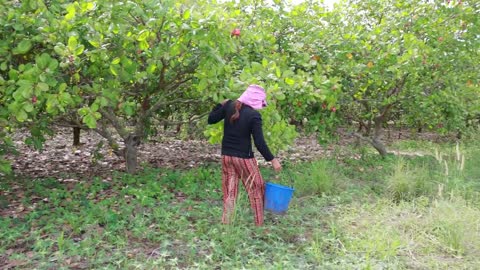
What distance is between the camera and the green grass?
361 cm

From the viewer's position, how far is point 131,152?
654cm

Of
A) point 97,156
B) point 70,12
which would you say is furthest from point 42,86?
point 97,156

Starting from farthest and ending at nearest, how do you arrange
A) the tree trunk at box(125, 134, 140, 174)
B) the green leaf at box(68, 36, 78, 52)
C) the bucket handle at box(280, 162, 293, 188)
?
the tree trunk at box(125, 134, 140, 174) < the bucket handle at box(280, 162, 293, 188) < the green leaf at box(68, 36, 78, 52)

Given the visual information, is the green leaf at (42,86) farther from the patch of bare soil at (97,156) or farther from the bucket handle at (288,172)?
the bucket handle at (288,172)

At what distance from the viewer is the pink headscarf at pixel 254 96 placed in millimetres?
4051

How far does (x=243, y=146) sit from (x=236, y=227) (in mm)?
756

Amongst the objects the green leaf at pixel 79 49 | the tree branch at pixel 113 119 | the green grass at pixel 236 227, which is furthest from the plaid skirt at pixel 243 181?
the tree branch at pixel 113 119

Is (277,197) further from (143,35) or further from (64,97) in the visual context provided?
(64,97)

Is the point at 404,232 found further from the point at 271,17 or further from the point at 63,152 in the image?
the point at 63,152

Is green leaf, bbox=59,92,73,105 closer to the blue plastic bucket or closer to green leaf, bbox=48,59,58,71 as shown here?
green leaf, bbox=48,59,58,71

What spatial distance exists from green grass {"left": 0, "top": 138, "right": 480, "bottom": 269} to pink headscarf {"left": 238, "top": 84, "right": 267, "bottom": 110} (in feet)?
3.74

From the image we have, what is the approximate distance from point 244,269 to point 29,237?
6.77 feet

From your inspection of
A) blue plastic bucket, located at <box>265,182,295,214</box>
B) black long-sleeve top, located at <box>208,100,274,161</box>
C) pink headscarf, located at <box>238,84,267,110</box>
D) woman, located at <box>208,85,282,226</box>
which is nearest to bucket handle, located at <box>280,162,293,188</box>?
blue plastic bucket, located at <box>265,182,295,214</box>

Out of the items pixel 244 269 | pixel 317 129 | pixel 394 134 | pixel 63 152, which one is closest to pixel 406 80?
pixel 317 129
